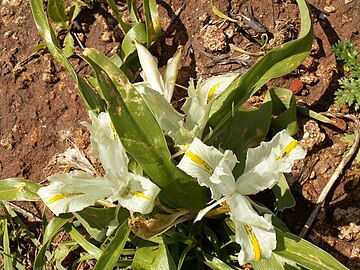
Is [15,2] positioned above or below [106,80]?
above

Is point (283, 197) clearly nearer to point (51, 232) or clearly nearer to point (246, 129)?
point (246, 129)

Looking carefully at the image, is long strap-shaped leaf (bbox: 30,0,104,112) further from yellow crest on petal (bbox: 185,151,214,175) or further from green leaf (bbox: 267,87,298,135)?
green leaf (bbox: 267,87,298,135)

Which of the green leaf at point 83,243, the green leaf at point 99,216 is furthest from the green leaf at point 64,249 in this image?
the green leaf at point 99,216

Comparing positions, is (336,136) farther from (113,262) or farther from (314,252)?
(113,262)

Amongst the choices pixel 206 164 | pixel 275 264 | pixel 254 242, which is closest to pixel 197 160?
pixel 206 164

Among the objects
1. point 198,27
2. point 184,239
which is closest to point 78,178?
point 184,239
